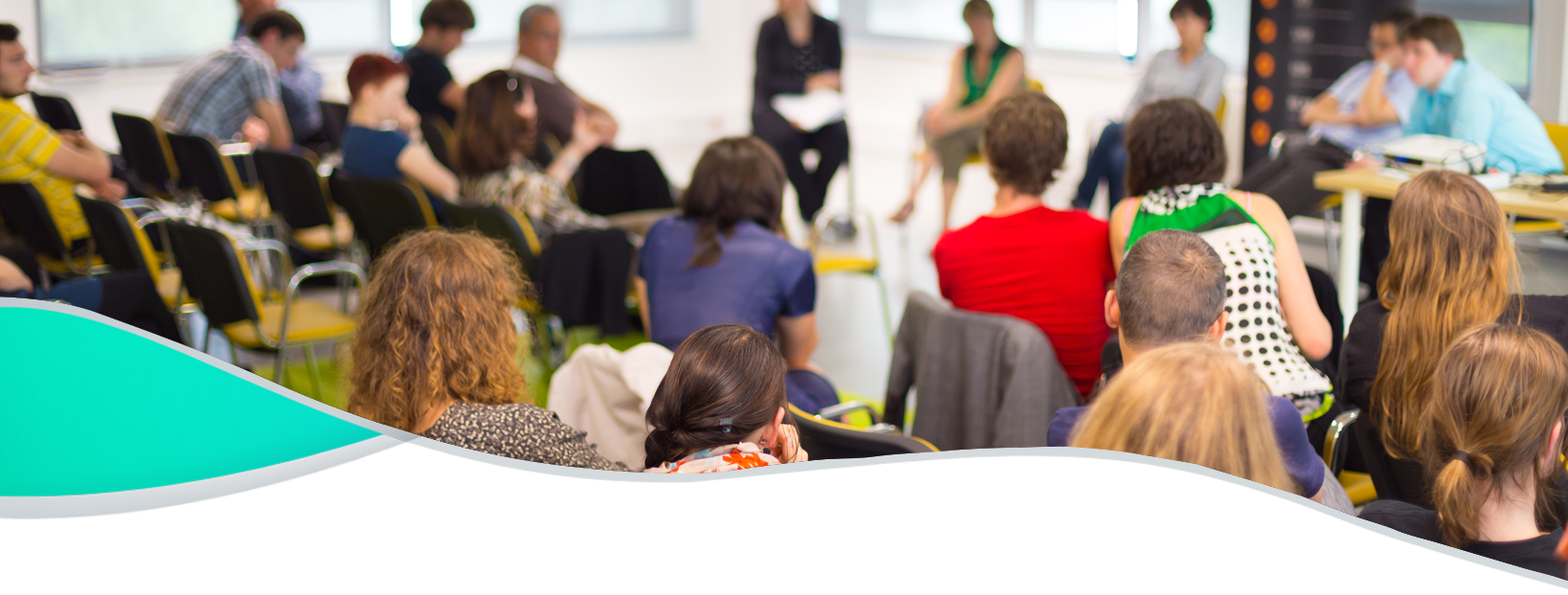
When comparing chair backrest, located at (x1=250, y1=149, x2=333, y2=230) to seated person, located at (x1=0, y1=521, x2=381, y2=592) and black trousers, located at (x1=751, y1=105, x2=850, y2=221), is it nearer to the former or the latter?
black trousers, located at (x1=751, y1=105, x2=850, y2=221)

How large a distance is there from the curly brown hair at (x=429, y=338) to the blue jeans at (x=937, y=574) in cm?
62

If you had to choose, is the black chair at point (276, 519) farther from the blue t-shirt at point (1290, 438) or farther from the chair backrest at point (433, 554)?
the blue t-shirt at point (1290, 438)

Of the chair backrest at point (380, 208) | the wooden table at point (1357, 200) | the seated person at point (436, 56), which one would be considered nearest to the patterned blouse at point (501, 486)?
the chair backrest at point (380, 208)

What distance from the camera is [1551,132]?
4.14 metres

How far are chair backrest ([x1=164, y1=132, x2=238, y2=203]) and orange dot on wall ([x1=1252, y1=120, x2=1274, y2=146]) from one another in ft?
15.5

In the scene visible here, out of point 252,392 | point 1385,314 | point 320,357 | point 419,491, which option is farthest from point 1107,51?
point 252,392

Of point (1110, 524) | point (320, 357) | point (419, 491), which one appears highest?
point (1110, 524)

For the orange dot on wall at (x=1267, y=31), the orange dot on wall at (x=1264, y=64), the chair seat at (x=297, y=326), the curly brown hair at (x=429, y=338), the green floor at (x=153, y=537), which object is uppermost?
the orange dot on wall at (x=1267, y=31)

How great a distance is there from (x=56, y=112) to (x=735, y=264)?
3.72 meters

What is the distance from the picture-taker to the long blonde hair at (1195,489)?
1.02 meters

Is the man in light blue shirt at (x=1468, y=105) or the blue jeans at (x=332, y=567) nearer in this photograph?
the blue jeans at (x=332, y=567)

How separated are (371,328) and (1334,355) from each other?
76.8 inches

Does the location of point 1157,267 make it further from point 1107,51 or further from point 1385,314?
point 1107,51

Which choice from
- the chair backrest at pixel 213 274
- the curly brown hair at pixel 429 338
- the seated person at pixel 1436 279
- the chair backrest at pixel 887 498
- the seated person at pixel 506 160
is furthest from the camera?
the seated person at pixel 506 160
